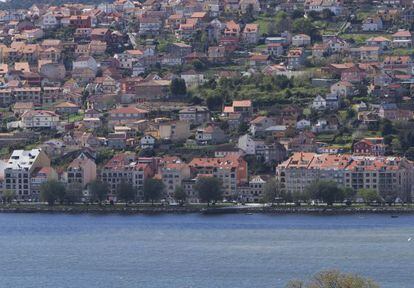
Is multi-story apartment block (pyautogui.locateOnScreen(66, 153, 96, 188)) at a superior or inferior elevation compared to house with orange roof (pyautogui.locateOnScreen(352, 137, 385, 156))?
inferior

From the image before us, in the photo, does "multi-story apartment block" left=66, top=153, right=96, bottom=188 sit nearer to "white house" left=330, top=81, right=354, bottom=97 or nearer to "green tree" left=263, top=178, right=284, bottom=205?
"green tree" left=263, top=178, right=284, bottom=205

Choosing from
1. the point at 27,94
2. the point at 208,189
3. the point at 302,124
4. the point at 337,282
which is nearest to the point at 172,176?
the point at 208,189

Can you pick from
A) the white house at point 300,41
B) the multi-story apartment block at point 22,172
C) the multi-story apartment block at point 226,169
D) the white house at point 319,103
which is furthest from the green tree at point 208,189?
the white house at point 300,41

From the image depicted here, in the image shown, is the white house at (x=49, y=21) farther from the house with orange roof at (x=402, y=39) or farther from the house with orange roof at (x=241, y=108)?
the house with orange roof at (x=241, y=108)

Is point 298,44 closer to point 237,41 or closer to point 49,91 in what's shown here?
point 237,41

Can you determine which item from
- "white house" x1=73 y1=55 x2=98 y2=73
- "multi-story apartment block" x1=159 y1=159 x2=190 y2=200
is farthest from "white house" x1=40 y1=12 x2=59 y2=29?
"multi-story apartment block" x1=159 y1=159 x2=190 y2=200

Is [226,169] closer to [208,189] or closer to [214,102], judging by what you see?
[208,189]

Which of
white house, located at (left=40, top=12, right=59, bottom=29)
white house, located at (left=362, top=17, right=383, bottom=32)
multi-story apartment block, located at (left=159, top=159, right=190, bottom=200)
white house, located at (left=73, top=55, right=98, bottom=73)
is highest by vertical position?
white house, located at (left=40, top=12, right=59, bottom=29)

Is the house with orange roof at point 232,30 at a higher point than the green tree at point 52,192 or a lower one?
higher
